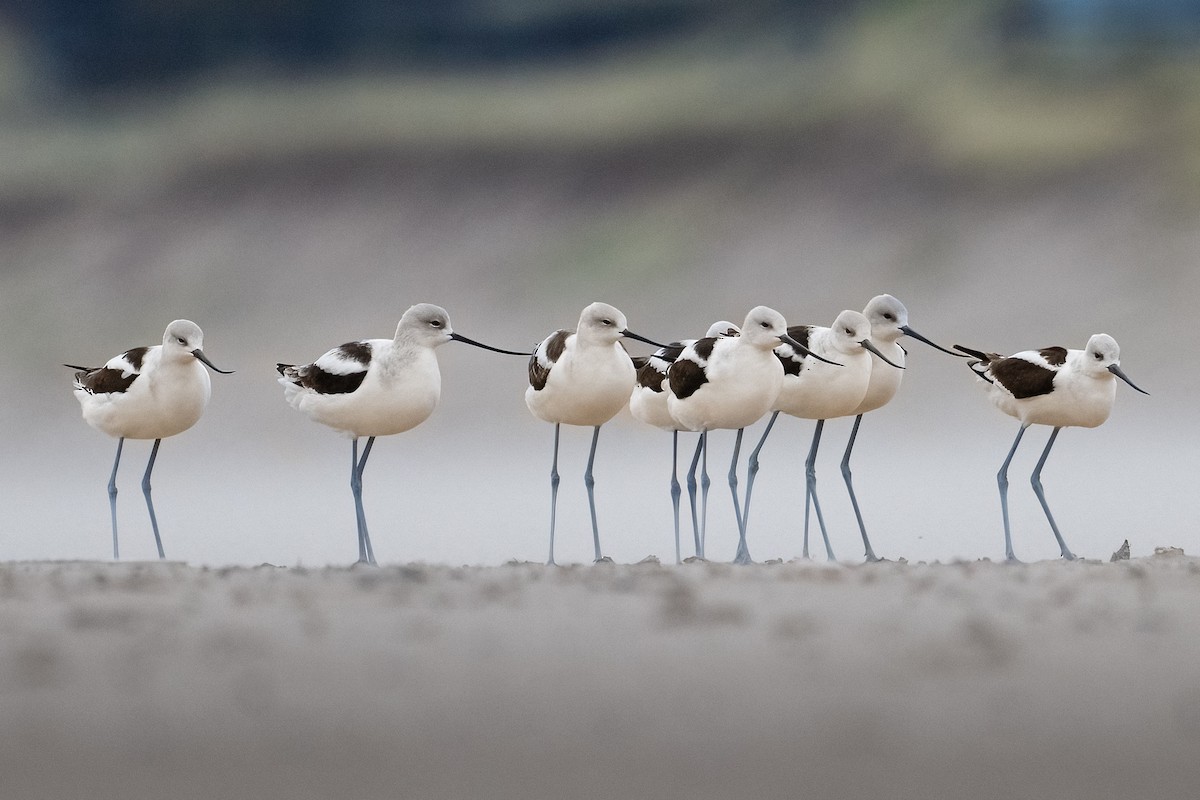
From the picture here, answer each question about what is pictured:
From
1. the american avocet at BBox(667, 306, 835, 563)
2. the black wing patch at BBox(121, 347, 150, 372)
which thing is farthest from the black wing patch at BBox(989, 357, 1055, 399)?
the black wing patch at BBox(121, 347, 150, 372)

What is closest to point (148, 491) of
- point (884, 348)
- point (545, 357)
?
point (545, 357)

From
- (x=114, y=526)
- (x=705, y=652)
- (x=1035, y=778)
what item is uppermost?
(x=114, y=526)

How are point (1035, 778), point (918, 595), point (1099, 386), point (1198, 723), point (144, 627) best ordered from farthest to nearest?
point (1099, 386) < point (918, 595) < point (144, 627) < point (1198, 723) < point (1035, 778)

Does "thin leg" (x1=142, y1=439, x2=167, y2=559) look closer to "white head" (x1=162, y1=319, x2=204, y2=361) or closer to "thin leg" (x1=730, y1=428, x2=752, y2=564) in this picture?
"white head" (x1=162, y1=319, x2=204, y2=361)

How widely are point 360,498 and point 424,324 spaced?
117cm

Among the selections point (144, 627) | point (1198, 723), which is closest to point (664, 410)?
point (144, 627)

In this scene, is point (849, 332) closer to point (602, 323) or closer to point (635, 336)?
point (635, 336)

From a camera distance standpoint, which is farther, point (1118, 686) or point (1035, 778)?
point (1118, 686)

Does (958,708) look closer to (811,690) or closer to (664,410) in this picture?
(811,690)

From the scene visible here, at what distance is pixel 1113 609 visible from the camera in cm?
646

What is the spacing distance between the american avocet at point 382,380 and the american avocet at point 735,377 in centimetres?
145

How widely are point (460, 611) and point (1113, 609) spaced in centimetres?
270

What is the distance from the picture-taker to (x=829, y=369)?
32.3ft

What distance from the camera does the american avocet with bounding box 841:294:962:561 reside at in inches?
397
